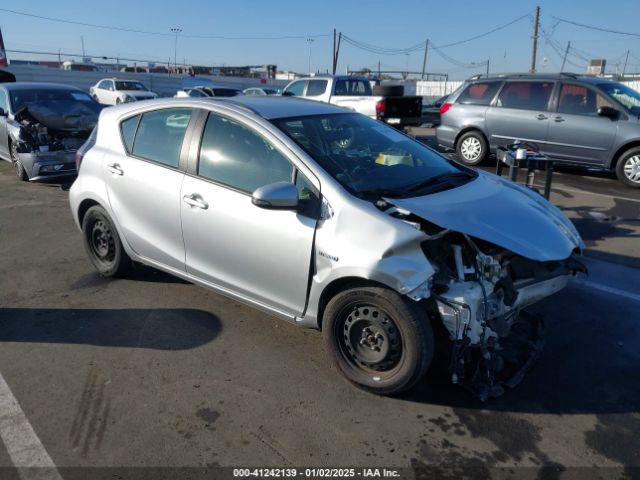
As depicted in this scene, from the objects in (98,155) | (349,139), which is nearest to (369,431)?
(349,139)

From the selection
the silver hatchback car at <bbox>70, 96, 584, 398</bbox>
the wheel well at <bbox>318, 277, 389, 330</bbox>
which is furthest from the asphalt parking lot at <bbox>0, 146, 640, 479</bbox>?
the wheel well at <bbox>318, 277, 389, 330</bbox>

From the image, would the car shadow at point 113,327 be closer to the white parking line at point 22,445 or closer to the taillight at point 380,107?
the white parking line at point 22,445

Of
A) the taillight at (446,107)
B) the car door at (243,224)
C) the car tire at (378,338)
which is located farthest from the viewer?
the taillight at (446,107)

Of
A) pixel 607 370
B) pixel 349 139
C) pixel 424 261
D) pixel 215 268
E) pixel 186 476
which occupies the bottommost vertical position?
pixel 186 476

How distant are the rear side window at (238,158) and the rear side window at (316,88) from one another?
34.7 ft

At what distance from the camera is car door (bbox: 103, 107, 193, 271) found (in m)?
3.89

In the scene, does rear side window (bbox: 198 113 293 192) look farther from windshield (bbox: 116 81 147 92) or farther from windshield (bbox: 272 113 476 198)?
windshield (bbox: 116 81 147 92)

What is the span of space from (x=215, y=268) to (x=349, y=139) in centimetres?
139

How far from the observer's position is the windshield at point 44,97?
31.1 ft

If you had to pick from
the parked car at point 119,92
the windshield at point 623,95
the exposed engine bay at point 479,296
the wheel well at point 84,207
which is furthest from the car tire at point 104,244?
the parked car at point 119,92

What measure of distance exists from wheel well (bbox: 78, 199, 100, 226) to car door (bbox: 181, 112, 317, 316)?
1.41 m

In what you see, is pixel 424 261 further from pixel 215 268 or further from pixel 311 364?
pixel 215 268

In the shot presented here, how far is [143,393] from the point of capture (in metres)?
3.12

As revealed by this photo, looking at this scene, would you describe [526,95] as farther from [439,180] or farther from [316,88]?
[439,180]
